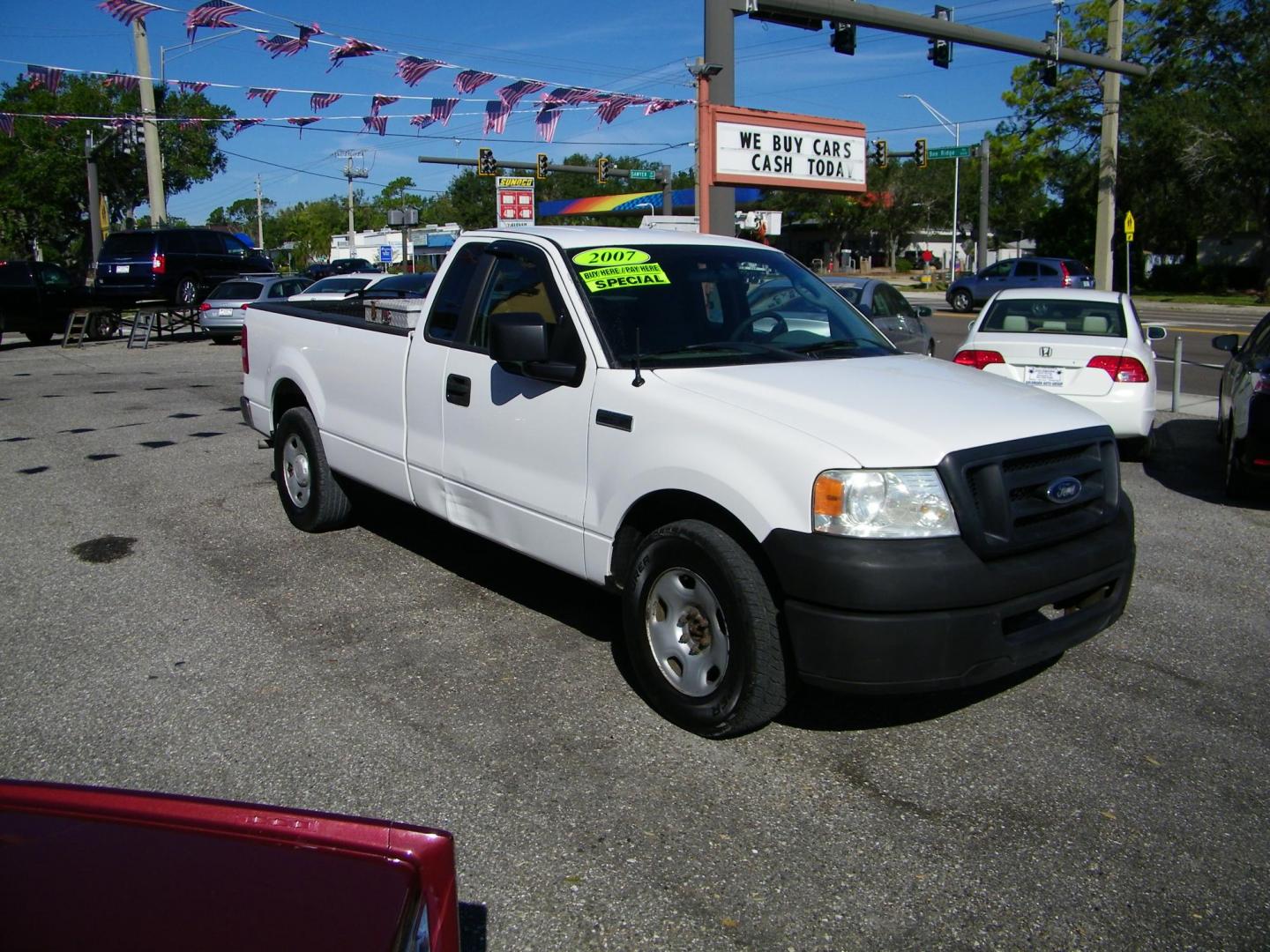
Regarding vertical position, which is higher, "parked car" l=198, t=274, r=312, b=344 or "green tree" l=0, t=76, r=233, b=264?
"green tree" l=0, t=76, r=233, b=264

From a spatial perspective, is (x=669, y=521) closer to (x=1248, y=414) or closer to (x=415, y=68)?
(x=1248, y=414)

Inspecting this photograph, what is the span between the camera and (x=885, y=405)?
4.06m

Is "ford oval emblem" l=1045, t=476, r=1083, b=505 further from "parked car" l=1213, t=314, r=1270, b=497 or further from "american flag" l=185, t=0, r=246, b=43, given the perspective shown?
"american flag" l=185, t=0, r=246, b=43

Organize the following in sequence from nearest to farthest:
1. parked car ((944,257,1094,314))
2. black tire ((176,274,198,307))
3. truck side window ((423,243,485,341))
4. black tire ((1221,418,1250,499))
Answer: truck side window ((423,243,485,341)) < black tire ((1221,418,1250,499)) < black tire ((176,274,198,307)) < parked car ((944,257,1094,314))

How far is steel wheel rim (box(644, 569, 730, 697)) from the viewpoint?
13.2 ft

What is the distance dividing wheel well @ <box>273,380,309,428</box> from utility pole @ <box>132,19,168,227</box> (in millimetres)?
21141

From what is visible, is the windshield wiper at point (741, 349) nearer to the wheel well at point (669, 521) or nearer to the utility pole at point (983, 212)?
the wheel well at point (669, 521)

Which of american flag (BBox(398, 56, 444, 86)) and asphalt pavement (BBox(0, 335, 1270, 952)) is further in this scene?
american flag (BBox(398, 56, 444, 86))

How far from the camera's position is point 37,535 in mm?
7164

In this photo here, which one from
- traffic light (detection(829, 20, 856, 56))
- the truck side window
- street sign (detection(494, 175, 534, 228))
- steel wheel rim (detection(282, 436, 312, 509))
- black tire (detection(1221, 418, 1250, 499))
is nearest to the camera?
the truck side window

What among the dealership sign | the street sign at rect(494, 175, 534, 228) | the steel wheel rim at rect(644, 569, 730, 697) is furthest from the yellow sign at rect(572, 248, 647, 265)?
the street sign at rect(494, 175, 534, 228)

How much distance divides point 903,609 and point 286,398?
5036 millimetres

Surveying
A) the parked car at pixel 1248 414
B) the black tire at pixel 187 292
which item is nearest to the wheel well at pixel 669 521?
the parked car at pixel 1248 414

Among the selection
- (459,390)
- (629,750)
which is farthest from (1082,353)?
(629,750)
